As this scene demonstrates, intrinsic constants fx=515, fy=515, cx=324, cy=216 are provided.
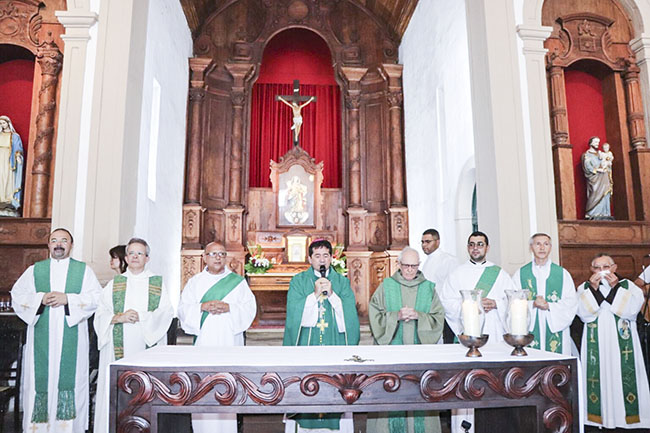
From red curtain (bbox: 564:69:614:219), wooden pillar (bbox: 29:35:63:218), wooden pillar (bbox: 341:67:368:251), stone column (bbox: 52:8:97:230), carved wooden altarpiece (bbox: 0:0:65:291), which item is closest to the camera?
stone column (bbox: 52:8:97:230)

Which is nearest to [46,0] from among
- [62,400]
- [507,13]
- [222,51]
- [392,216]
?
[222,51]

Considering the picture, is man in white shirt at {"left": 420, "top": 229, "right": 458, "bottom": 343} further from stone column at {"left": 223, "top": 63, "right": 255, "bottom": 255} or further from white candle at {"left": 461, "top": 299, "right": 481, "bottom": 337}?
stone column at {"left": 223, "top": 63, "right": 255, "bottom": 255}

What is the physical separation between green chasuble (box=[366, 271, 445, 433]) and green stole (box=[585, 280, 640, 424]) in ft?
5.31

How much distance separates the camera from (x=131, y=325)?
4.11m

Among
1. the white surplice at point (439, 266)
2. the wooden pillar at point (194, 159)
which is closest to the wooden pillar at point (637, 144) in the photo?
the white surplice at point (439, 266)

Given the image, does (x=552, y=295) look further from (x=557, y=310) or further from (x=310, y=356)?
(x=310, y=356)

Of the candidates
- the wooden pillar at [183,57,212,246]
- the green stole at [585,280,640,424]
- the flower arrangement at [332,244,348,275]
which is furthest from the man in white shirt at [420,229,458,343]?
the wooden pillar at [183,57,212,246]

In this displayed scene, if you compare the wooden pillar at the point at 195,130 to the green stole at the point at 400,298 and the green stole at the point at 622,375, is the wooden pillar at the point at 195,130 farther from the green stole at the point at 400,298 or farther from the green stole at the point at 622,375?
the green stole at the point at 622,375

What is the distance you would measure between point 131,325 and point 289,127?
793 cm

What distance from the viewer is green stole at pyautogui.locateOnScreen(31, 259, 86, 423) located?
4.05 metres

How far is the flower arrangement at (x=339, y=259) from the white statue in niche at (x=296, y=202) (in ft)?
2.99

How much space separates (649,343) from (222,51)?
908 centimetres

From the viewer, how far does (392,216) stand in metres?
10.2

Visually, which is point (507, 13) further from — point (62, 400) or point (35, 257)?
point (35, 257)
